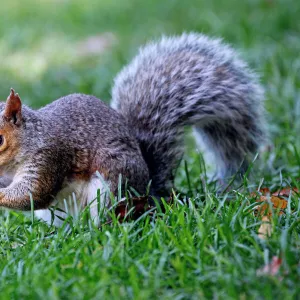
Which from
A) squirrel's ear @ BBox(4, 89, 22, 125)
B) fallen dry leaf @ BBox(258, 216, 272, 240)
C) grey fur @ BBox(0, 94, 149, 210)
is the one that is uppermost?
squirrel's ear @ BBox(4, 89, 22, 125)

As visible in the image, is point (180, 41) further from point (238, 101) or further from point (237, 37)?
point (237, 37)

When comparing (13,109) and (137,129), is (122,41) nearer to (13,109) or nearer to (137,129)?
(137,129)

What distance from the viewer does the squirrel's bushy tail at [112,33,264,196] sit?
2693 mm

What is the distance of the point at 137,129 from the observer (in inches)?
108

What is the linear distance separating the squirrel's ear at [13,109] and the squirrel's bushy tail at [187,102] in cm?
56

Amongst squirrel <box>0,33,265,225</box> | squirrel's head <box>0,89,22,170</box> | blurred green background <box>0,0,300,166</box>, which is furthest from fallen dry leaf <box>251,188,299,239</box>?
squirrel's head <box>0,89,22,170</box>

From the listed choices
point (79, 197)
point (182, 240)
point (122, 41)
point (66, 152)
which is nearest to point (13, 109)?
point (66, 152)

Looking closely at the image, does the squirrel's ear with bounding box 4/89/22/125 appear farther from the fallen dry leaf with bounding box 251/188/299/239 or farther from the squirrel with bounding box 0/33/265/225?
the fallen dry leaf with bounding box 251/188/299/239

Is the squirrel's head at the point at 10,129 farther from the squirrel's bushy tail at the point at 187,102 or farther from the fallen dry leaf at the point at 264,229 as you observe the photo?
the fallen dry leaf at the point at 264,229

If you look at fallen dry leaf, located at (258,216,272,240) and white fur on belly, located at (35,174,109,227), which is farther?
white fur on belly, located at (35,174,109,227)

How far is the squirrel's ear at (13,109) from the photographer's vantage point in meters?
2.30

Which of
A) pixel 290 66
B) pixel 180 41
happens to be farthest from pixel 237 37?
pixel 180 41

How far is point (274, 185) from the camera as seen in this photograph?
8.80 ft

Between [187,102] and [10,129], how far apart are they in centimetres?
76
